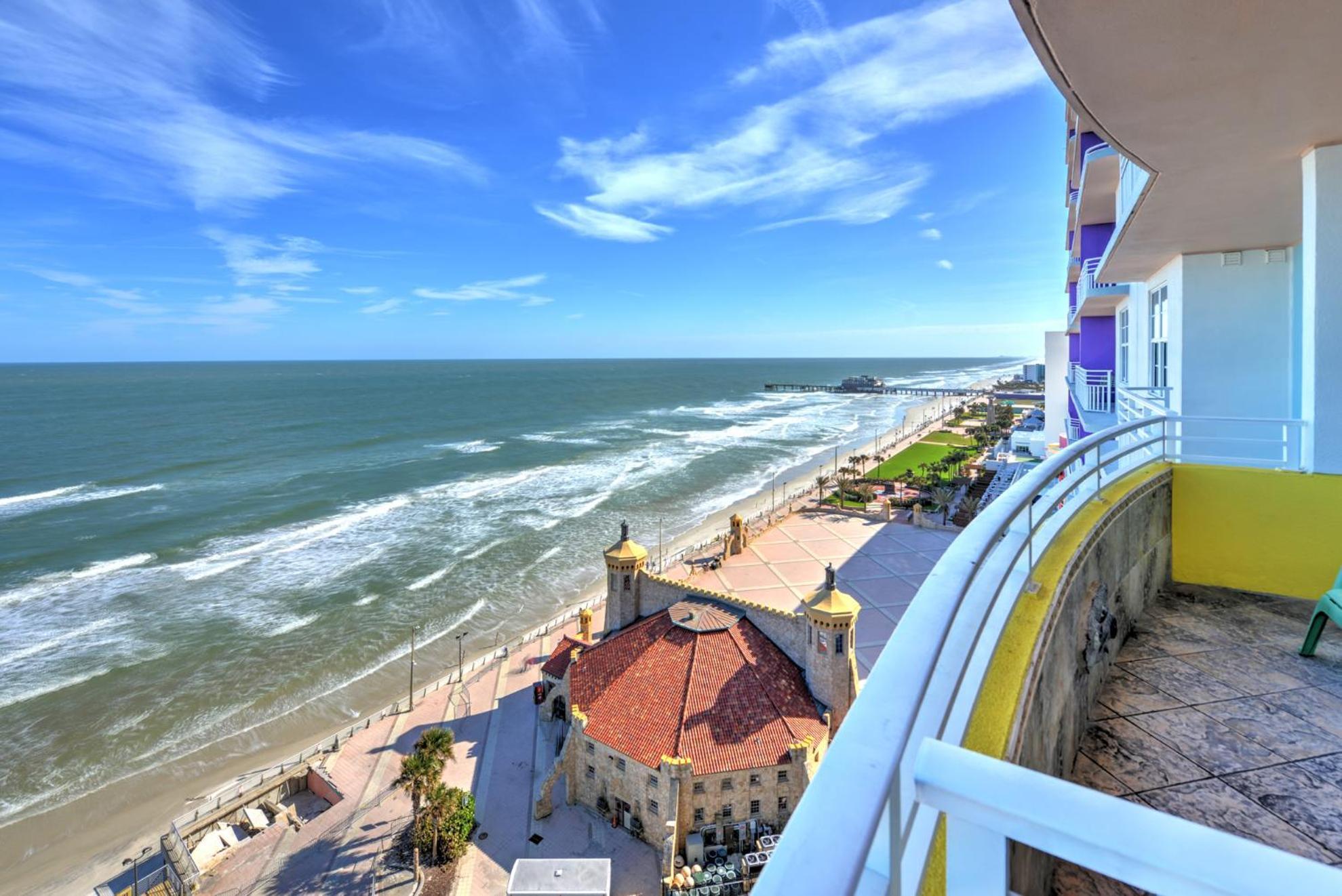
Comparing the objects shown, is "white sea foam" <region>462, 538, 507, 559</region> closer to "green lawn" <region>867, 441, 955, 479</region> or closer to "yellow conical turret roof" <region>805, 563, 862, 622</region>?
"yellow conical turret roof" <region>805, 563, 862, 622</region>

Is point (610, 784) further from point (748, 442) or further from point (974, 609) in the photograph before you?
point (748, 442)

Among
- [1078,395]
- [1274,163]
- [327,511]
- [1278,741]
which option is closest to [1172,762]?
[1278,741]

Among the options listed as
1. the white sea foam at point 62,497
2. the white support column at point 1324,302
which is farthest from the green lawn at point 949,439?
the white sea foam at point 62,497

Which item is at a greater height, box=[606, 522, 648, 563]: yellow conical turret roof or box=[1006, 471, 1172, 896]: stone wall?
box=[1006, 471, 1172, 896]: stone wall

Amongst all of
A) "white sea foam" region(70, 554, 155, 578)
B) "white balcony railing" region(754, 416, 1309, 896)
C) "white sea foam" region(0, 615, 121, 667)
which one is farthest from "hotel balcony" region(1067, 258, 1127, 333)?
"white sea foam" region(70, 554, 155, 578)

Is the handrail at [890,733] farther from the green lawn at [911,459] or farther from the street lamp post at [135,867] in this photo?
the green lawn at [911,459]

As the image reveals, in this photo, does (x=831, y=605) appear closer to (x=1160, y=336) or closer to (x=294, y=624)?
(x=1160, y=336)

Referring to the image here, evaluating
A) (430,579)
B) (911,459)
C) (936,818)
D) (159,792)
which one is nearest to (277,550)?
(430,579)

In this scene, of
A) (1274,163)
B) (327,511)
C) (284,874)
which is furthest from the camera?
(327,511)
